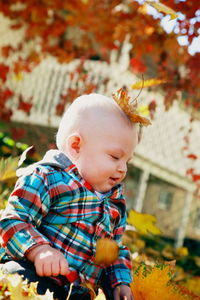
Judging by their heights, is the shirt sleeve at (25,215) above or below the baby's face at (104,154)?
below

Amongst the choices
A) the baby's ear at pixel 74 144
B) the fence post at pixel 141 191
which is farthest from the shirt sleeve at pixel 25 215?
the fence post at pixel 141 191

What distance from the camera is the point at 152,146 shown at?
11453mm

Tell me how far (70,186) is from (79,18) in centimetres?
768

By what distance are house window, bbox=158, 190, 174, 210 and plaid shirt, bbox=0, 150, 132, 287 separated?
45.8 feet

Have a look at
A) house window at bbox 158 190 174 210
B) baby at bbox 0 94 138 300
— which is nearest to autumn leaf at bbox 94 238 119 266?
baby at bbox 0 94 138 300

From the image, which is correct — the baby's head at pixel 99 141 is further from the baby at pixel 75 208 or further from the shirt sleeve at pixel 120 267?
the shirt sleeve at pixel 120 267

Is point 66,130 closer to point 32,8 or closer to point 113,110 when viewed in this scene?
point 113,110

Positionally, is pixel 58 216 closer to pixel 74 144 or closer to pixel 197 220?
pixel 74 144

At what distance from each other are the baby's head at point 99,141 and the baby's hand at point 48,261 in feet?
1.20

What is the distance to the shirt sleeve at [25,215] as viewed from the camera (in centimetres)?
148

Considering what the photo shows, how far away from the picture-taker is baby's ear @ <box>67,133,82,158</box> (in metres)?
1.74

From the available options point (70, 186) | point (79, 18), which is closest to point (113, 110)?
point (70, 186)

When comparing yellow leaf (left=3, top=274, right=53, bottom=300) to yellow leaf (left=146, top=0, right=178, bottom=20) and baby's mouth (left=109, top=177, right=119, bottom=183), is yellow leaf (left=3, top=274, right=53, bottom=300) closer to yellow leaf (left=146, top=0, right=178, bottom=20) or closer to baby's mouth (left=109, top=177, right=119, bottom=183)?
baby's mouth (left=109, top=177, right=119, bottom=183)

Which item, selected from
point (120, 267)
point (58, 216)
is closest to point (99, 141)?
point (58, 216)
